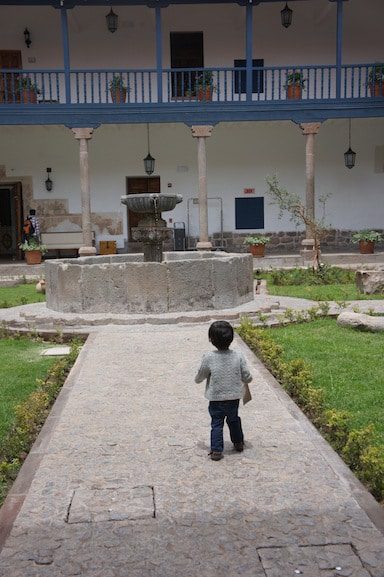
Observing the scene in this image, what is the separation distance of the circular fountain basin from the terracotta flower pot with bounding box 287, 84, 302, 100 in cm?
940

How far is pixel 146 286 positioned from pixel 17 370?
2.95m

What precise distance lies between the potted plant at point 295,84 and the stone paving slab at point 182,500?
1355 centimetres

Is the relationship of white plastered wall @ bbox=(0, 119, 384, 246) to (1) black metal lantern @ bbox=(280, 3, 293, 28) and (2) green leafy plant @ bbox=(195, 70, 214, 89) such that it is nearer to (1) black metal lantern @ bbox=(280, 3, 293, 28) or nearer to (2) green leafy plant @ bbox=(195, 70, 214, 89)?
(2) green leafy plant @ bbox=(195, 70, 214, 89)

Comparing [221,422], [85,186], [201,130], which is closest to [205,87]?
[201,130]

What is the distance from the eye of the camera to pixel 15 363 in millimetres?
7086

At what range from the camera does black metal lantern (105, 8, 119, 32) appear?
18000 millimetres

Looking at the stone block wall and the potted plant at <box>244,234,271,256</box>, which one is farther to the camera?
the stone block wall

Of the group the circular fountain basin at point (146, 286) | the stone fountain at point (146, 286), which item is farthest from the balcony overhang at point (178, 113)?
the circular fountain basin at point (146, 286)

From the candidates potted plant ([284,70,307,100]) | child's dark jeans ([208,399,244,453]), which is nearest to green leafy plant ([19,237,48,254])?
potted plant ([284,70,307,100])

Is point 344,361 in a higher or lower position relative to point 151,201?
lower

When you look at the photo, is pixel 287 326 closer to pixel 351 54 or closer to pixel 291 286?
pixel 291 286

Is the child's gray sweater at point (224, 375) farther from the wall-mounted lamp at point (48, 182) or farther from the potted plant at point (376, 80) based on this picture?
the wall-mounted lamp at point (48, 182)

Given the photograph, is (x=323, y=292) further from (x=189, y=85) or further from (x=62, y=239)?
(x=62, y=239)

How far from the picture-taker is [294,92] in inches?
695
